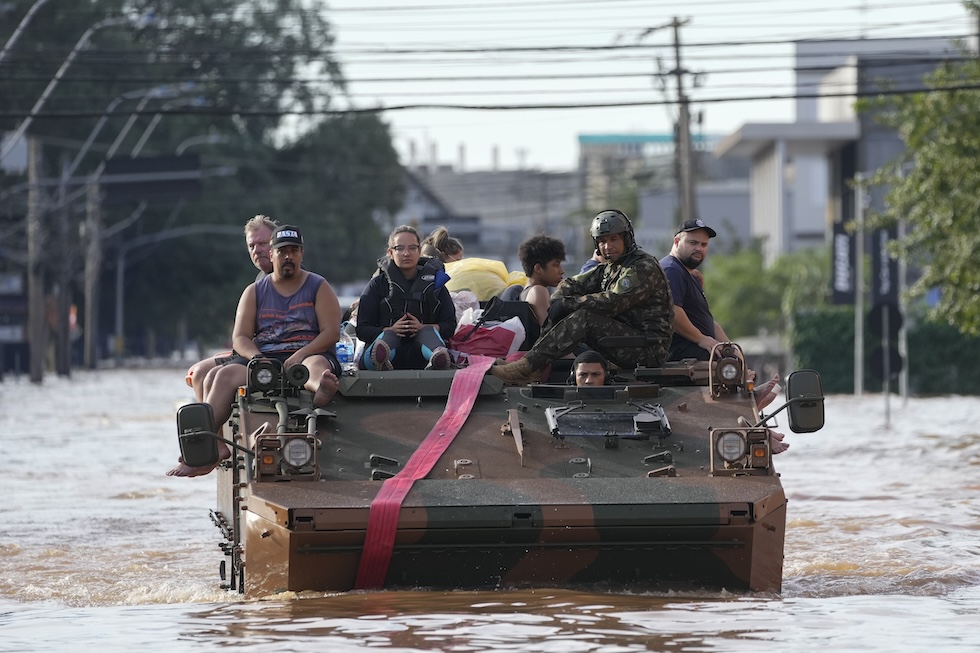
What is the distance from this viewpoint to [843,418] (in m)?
34.8

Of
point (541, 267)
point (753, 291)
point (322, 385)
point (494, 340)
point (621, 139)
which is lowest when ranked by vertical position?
point (322, 385)

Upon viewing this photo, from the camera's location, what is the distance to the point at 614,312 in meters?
11.3

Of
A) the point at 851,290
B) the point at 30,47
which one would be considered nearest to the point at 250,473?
the point at 851,290

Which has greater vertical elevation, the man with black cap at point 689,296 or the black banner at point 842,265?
the black banner at point 842,265

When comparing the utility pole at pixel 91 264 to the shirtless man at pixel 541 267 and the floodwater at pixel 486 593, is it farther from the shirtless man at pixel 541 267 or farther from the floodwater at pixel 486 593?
the shirtless man at pixel 541 267

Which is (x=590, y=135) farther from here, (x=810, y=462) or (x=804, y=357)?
(x=810, y=462)

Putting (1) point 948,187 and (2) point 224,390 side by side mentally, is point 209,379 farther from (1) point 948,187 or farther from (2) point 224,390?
(1) point 948,187

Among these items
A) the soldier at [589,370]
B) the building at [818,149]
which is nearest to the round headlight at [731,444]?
the soldier at [589,370]

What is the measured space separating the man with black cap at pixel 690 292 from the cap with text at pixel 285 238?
2.46m

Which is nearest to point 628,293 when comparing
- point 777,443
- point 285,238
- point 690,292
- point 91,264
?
point 777,443

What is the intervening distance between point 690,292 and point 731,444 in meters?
2.40

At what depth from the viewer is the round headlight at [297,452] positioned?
1014cm

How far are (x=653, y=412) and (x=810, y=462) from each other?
45.9ft

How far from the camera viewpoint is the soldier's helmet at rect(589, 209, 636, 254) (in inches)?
445
